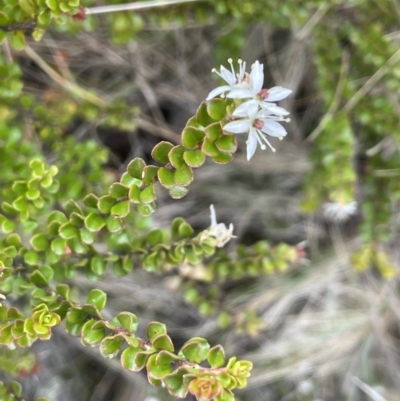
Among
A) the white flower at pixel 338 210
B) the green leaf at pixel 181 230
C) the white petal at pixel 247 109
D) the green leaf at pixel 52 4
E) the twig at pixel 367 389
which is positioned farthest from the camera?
the twig at pixel 367 389

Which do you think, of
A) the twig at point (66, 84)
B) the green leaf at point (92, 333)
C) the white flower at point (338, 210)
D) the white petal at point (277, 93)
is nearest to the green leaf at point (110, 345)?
the green leaf at point (92, 333)

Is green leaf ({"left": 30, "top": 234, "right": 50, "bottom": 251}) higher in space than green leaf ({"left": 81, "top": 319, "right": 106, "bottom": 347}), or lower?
higher

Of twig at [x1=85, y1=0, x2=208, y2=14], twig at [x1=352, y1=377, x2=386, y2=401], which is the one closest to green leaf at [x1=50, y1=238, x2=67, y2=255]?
twig at [x1=85, y1=0, x2=208, y2=14]

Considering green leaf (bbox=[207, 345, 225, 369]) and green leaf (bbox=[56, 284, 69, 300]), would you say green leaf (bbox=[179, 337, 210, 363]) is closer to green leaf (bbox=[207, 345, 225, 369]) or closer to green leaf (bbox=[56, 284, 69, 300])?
green leaf (bbox=[207, 345, 225, 369])

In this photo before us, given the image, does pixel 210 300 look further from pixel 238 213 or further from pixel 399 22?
pixel 399 22

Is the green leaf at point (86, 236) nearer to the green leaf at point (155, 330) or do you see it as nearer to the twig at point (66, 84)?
the green leaf at point (155, 330)

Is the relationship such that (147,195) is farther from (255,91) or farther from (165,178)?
(255,91)
